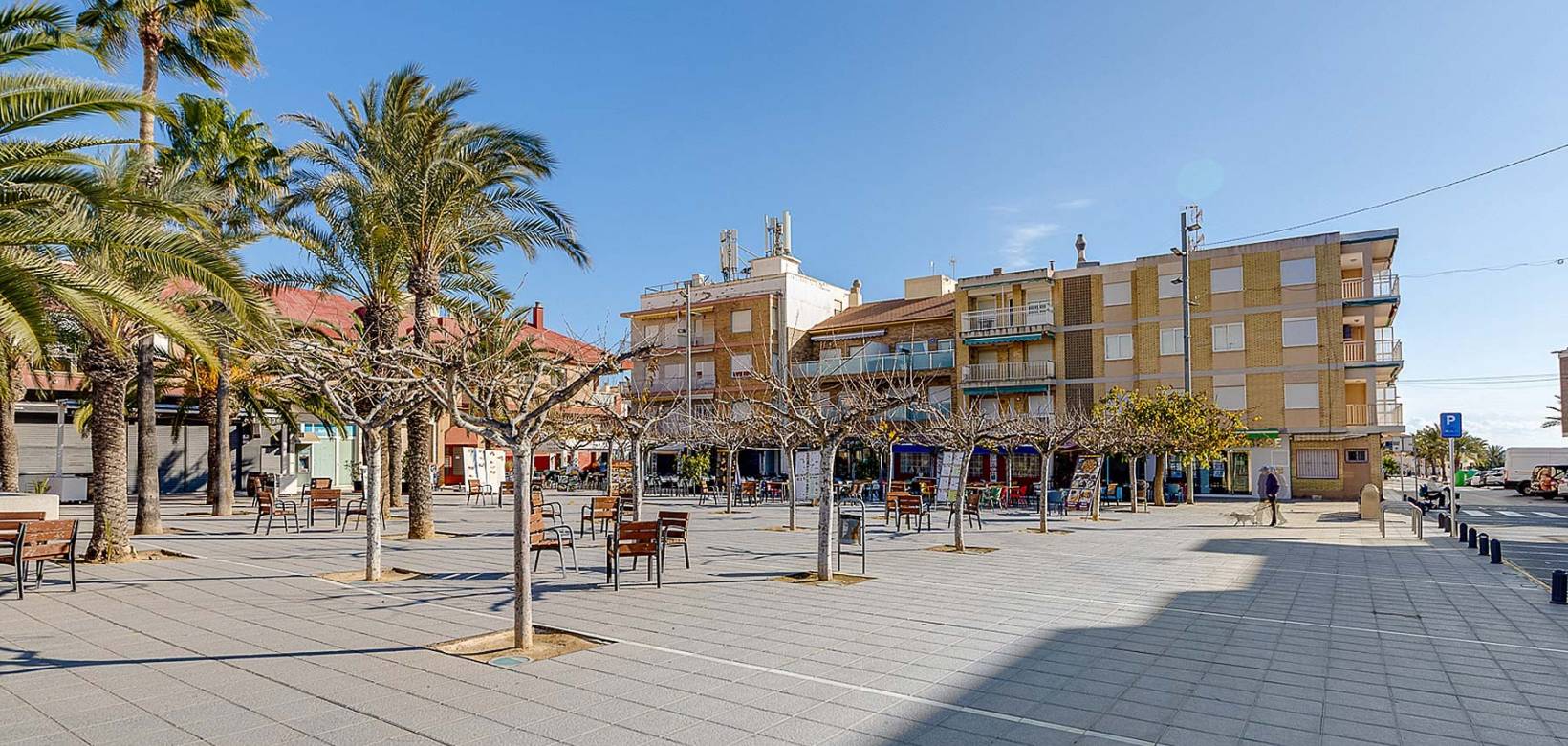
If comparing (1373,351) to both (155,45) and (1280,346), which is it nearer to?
(1280,346)

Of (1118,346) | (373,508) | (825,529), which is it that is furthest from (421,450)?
(1118,346)

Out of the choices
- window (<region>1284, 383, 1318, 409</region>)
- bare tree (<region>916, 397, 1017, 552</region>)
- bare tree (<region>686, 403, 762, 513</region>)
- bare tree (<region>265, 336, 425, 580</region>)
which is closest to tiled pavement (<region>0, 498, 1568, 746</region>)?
bare tree (<region>265, 336, 425, 580</region>)

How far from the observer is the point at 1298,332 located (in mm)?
40594

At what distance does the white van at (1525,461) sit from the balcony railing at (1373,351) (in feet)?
54.4

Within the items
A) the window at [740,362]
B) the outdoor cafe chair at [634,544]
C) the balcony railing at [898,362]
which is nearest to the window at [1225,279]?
the balcony railing at [898,362]

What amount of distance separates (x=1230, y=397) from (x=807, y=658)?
39061 mm

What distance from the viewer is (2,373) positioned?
11.3 meters

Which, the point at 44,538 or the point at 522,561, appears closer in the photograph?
the point at 522,561

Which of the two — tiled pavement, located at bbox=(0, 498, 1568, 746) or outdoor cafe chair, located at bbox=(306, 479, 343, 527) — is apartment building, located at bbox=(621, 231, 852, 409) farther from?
tiled pavement, located at bbox=(0, 498, 1568, 746)

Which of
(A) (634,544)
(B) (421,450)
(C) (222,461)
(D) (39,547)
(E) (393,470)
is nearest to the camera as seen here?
(D) (39,547)

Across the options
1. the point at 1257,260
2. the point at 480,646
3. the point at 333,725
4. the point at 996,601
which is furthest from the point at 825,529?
the point at 1257,260

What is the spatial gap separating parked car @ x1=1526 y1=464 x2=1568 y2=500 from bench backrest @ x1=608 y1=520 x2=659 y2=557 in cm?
4721

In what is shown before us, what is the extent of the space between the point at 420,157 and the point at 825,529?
10669 mm

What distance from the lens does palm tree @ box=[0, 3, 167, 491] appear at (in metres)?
8.77
